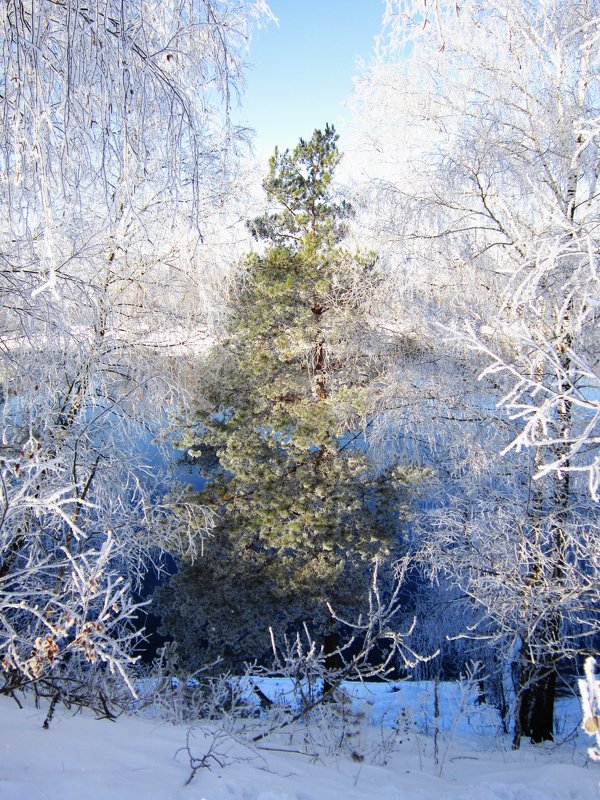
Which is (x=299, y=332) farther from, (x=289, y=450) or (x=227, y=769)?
(x=227, y=769)

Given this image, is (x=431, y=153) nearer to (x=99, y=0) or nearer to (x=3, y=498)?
(x=99, y=0)

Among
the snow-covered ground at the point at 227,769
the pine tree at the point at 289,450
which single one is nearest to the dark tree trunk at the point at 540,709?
the snow-covered ground at the point at 227,769

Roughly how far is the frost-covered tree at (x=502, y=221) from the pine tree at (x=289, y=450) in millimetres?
2692

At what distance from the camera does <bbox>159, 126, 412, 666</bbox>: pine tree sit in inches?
373

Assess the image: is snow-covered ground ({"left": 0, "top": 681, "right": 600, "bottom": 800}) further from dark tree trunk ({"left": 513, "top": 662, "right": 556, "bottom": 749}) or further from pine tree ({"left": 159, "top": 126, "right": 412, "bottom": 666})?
pine tree ({"left": 159, "top": 126, "right": 412, "bottom": 666})

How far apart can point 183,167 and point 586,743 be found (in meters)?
8.39

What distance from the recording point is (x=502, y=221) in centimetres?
612

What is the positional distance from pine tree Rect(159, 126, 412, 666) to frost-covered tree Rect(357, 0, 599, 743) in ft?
8.83

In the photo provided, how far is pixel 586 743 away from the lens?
23.0ft

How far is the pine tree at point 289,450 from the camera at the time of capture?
9.47 metres

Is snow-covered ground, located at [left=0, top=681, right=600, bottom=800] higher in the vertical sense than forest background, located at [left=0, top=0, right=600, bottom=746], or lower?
lower

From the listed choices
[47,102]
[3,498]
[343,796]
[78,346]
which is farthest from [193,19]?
[343,796]

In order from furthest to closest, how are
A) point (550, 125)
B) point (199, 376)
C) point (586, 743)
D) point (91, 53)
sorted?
1. point (199, 376)
2. point (586, 743)
3. point (550, 125)
4. point (91, 53)

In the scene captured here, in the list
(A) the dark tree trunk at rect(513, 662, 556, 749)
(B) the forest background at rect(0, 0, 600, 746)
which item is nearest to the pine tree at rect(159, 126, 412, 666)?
(B) the forest background at rect(0, 0, 600, 746)
